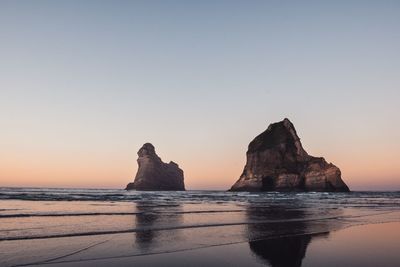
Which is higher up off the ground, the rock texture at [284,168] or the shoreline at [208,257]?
the rock texture at [284,168]

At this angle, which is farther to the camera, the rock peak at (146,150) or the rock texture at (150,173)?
the rock peak at (146,150)

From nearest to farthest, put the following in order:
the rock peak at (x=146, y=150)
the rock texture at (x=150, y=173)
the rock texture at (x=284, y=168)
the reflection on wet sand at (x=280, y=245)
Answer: the reflection on wet sand at (x=280, y=245) < the rock texture at (x=284, y=168) < the rock texture at (x=150, y=173) < the rock peak at (x=146, y=150)

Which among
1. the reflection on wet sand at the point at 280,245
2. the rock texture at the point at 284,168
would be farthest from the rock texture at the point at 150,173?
the reflection on wet sand at the point at 280,245

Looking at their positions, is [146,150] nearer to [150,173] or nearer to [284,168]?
[150,173]

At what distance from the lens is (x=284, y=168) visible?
136 m

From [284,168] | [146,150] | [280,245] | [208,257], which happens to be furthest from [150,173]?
[208,257]

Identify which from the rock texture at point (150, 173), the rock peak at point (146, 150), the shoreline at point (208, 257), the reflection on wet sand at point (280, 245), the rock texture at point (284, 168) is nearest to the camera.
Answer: the shoreline at point (208, 257)

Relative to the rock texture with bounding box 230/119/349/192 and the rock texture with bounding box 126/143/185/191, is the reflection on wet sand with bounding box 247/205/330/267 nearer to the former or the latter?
the rock texture with bounding box 230/119/349/192

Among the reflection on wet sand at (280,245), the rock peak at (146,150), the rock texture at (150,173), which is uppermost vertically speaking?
the rock peak at (146,150)

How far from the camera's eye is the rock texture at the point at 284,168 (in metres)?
126

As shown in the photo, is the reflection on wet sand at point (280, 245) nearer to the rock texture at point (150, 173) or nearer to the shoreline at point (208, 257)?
the shoreline at point (208, 257)

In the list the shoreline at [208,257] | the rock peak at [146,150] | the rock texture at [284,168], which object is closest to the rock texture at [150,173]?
the rock peak at [146,150]

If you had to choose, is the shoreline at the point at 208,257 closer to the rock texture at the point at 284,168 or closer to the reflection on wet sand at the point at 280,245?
the reflection on wet sand at the point at 280,245

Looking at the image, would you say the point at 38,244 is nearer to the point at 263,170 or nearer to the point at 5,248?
the point at 5,248
